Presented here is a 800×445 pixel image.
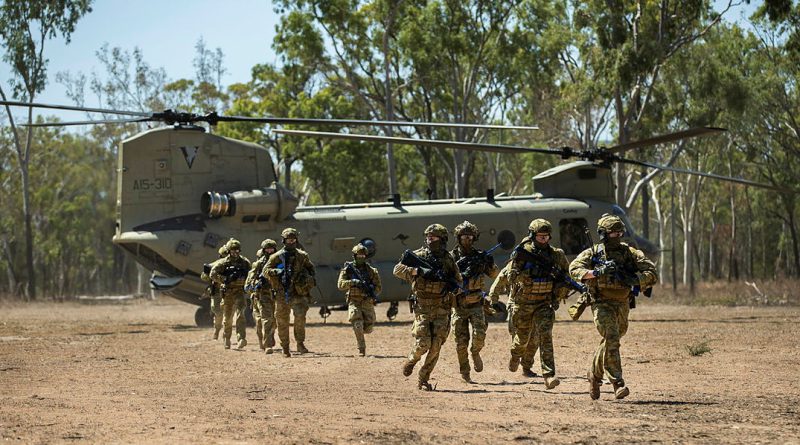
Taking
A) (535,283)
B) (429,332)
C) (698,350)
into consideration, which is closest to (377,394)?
(429,332)

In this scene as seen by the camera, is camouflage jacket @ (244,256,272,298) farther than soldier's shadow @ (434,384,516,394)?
Yes

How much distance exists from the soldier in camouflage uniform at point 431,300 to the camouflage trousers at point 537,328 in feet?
2.49

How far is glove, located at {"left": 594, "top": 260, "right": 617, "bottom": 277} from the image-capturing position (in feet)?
35.4

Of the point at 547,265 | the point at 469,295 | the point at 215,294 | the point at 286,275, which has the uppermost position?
the point at 547,265

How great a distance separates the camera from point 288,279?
54.6ft

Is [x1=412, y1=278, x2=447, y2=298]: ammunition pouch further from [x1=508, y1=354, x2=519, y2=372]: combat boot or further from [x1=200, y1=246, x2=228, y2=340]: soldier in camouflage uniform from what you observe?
[x1=200, y1=246, x2=228, y2=340]: soldier in camouflage uniform

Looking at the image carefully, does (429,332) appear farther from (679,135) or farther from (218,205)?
(218,205)

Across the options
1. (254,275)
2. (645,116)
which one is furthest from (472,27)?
(254,275)

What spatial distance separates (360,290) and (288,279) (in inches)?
42.3

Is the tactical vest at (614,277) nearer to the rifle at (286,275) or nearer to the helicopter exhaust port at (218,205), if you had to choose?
the rifle at (286,275)

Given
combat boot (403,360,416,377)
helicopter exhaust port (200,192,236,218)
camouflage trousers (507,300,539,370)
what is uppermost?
helicopter exhaust port (200,192,236,218)

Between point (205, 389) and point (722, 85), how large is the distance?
38.7m

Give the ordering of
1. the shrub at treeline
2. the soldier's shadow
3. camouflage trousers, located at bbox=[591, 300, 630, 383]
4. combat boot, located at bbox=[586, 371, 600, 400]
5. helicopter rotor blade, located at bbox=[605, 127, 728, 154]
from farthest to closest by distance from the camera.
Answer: the shrub at treeline
helicopter rotor blade, located at bbox=[605, 127, 728, 154]
the soldier's shadow
combat boot, located at bbox=[586, 371, 600, 400]
camouflage trousers, located at bbox=[591, 300, 630, 383]

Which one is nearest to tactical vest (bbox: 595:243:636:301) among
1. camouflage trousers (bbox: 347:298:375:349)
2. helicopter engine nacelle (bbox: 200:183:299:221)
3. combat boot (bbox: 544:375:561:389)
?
combat boot (bbox: 544:375:561:389)
